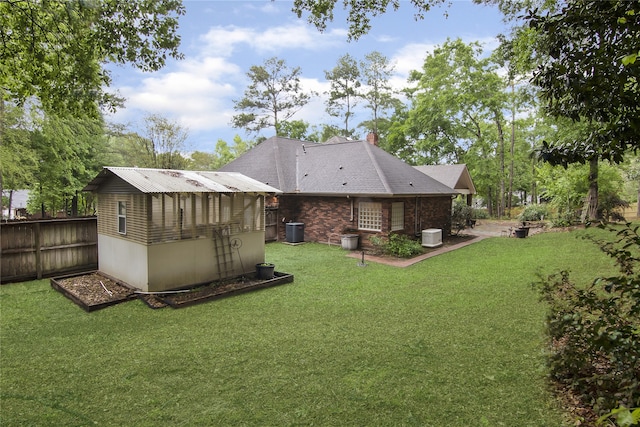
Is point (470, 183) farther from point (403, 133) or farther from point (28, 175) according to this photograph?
point (28, 175)

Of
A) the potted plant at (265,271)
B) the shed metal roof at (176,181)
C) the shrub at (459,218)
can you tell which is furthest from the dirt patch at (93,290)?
the shrub at (459,218)

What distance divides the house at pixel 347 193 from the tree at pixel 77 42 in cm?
867

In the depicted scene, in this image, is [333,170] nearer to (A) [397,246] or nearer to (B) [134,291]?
(A) [397,246]

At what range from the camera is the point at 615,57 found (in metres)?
2.89

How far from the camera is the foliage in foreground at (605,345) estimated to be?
2.95m

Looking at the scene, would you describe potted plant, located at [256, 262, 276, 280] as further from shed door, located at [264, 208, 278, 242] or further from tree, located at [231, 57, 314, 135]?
tree, located at [231, 57, 314, 135]

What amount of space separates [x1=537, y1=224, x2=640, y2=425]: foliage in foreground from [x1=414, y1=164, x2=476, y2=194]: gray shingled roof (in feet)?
69.9

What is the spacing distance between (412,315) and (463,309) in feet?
3.64

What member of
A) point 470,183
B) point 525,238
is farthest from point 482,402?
point 470,183

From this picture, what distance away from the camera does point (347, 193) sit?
13602 millimetres

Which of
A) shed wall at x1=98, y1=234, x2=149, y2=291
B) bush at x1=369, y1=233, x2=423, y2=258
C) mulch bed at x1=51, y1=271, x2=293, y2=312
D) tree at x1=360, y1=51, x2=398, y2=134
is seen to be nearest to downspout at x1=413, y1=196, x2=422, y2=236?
bush at x1=369, y1=233, x2=423, y2=258

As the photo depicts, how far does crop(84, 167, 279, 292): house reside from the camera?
305 inches

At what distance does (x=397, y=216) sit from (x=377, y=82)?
2529 centimetres

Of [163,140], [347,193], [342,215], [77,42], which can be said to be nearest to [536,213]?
[342,215]
